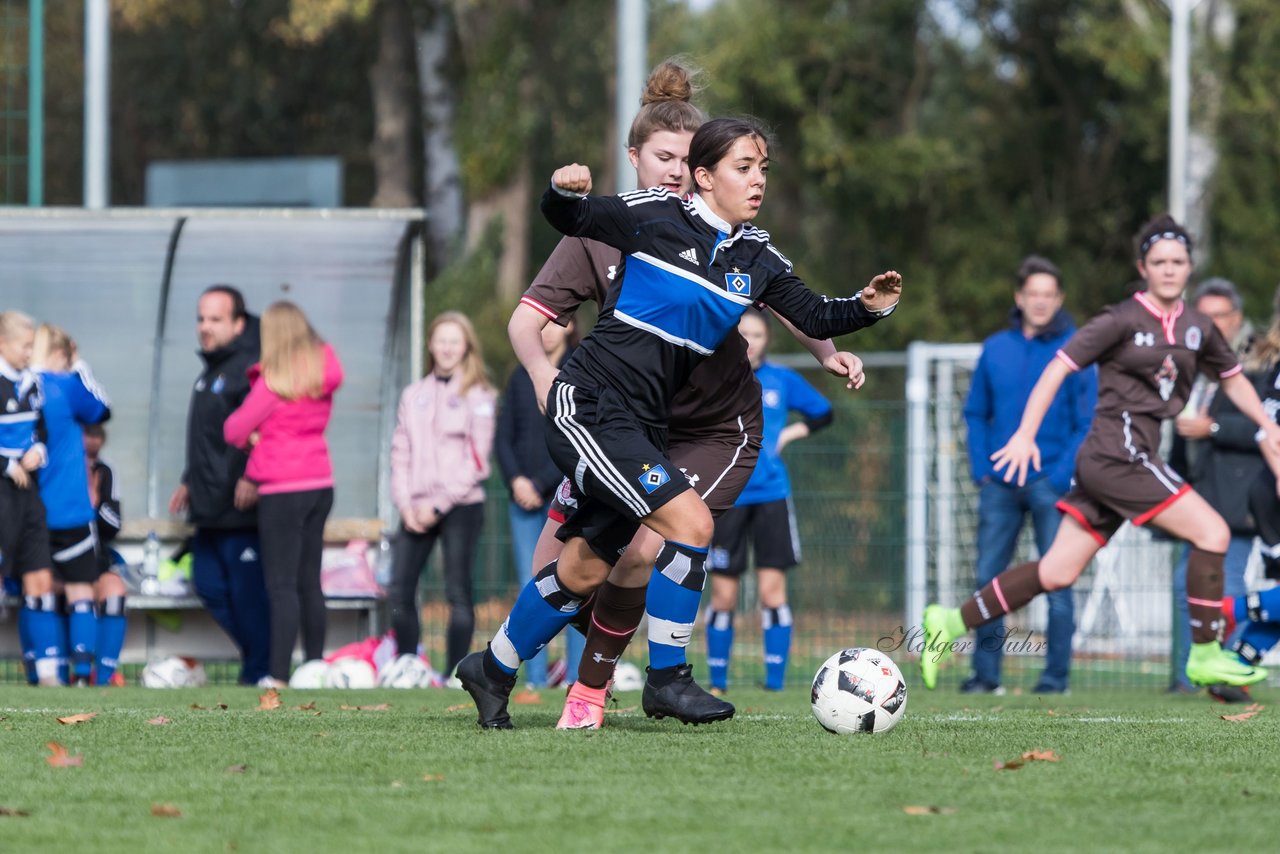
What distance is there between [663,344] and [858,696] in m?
1.30

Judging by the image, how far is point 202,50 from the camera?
30.9 meters

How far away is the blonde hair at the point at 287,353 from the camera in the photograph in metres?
10.0

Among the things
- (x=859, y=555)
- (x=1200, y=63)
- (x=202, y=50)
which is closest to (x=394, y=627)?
(x=859, y=555)

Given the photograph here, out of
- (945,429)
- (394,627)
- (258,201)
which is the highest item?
(258,201)

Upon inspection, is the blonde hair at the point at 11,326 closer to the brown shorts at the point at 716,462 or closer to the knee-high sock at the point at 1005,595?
the brown shorts at the point at 716,462

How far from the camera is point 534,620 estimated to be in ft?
19.5

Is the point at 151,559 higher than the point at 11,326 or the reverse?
the reverse

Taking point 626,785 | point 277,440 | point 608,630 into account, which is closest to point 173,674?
point 277,440

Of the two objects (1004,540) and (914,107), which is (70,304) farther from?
(914,107)

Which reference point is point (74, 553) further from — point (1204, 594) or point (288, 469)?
point (1204, 594)

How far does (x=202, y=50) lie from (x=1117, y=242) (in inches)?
602

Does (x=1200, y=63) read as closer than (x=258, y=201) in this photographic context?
No

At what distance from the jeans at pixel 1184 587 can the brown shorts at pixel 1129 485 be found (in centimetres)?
199

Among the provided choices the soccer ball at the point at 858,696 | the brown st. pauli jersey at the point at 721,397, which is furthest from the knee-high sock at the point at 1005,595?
the brown st. pauli jersey at the point at 721,397
